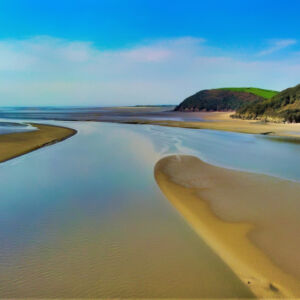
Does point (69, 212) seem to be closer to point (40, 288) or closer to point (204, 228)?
point (40, 288)

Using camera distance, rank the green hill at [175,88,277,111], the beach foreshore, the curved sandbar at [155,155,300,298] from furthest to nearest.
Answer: the green hill at [175,88,277,111] < the beach foreshore < the curved sandbar at [155,155,300,298]

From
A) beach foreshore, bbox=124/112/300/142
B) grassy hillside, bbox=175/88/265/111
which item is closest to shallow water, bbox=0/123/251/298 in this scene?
beach foreshore, bbox=124/112/300/142

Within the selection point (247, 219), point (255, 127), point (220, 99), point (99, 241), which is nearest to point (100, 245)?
point (99, 241)

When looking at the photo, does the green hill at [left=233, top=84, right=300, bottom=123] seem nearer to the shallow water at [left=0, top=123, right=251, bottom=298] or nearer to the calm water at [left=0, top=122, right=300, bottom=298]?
the calm water at [left=0, top=122, right=300, bottom=298]

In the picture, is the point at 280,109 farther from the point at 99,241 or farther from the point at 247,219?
the point at 99,241

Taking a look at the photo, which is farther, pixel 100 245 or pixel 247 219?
pixel 247 219

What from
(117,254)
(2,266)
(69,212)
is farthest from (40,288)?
(69,212)

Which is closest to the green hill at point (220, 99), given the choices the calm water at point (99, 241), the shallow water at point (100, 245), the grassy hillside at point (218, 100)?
the grassy hillside at point (218, 100)
